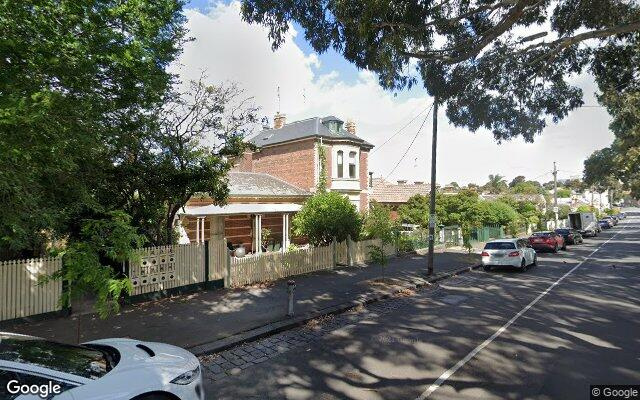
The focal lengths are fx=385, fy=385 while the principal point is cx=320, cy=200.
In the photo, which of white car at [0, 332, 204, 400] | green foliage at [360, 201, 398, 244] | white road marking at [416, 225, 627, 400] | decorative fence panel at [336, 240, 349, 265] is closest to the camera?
white car at [0, 332, 204, 400]

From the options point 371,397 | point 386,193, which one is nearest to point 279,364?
point 371,397

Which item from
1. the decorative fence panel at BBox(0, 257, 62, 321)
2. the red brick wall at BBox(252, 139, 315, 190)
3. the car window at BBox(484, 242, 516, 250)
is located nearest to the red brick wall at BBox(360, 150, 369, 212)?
the red brick wall at BBox(252, 139, 315, 190)

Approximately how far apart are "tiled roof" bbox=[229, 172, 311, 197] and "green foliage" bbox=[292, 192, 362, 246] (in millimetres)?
4944

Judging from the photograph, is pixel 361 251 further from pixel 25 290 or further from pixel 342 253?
pixel 25 290

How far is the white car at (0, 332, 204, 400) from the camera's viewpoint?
319cm

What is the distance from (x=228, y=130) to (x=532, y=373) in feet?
32.1

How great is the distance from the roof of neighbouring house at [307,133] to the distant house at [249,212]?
355cm

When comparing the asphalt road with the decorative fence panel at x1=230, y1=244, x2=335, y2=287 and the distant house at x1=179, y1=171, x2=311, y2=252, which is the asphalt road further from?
the distant house at x1=179, y1=171, x2=311, y2=252

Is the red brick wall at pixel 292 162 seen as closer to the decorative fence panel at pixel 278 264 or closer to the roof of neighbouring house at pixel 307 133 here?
the roof of neighbouring house at pixel 307 133

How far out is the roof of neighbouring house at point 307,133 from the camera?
26.1 m

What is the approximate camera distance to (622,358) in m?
6.48

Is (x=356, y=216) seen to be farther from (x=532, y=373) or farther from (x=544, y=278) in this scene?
(x=532, y=373)

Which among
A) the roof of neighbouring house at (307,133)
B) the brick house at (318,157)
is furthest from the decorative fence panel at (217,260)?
the roof of neighbouring house at (307,133)

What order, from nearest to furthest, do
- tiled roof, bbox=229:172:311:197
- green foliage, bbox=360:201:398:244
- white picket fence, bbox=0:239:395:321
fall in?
white picket fence, bbox=0:239:395:321 → green foliage, bbox=360:201:398:244 → tiled roof, bbox=229:172:311:197
